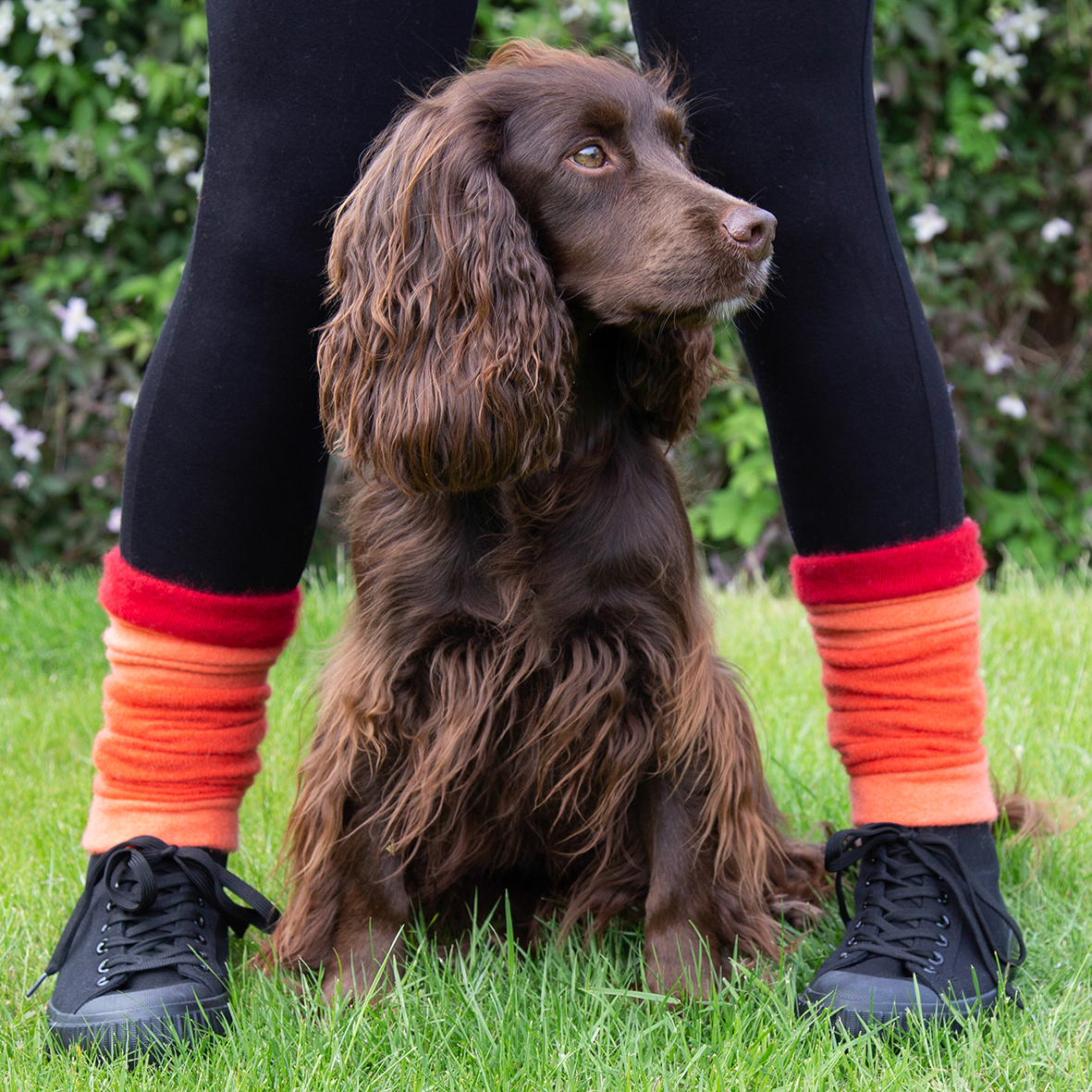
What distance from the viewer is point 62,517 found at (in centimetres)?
425

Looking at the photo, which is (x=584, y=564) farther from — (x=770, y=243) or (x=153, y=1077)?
(x=153, y=1077)

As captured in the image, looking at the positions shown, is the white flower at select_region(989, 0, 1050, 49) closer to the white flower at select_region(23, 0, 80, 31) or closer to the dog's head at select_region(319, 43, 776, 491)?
the white flower at select_region(23, 0, 80, 31)

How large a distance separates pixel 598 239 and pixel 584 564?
393 millimetres

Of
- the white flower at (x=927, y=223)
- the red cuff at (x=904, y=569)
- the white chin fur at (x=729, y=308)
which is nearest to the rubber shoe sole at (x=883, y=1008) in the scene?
the red cuff at (x=904, y=569)

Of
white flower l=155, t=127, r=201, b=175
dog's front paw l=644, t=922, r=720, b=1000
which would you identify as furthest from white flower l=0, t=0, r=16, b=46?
dog's front paw l=644, t=922, r=720, b=1000

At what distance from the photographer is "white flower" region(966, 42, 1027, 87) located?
3980 millimetres

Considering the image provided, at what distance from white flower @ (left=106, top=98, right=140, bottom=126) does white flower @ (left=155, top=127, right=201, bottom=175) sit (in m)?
0.10

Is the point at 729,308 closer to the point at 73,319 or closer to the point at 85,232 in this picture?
the point at 73,319

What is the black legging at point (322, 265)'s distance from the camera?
147 cm

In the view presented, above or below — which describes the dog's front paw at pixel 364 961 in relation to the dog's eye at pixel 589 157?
below

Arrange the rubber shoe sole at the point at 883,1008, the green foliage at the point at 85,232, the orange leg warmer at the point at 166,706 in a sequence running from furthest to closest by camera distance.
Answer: the green foliage at the point at 85,232, the orange leg warmer at the point at 166,706, the rubber shoe sole at the point at 883,1008

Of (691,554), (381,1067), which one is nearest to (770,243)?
(691,554)

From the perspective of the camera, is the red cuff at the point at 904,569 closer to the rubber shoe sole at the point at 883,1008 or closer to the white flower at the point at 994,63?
the rubber shoe sole at the point at 883,1008

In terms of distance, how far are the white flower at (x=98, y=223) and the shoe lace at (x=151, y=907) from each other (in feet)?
9.91
